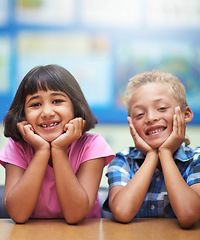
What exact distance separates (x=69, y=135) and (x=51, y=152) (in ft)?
0.28

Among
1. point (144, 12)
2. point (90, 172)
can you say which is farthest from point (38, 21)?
point (90, 172)

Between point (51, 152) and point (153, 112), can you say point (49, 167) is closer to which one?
point (51, 152)

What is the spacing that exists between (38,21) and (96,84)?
651 millimetres

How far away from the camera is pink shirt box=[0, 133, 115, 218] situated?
44.0 inches

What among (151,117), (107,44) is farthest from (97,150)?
(107,44)

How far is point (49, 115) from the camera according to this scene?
108 centimetres

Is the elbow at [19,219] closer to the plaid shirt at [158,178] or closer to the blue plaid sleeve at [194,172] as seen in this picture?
the plaid shirt at [158,178]

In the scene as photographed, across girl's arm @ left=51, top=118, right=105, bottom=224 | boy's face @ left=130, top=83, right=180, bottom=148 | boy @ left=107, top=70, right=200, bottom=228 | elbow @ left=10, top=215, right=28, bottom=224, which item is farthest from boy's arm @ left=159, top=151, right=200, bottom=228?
elbow @ left=10, top=215, right=28, bottom=224

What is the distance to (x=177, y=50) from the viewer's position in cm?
242

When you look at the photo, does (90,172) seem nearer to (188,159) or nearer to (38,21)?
(188,159)

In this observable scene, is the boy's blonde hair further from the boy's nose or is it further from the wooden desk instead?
the wooden desk

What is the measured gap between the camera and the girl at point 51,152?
3.22ft

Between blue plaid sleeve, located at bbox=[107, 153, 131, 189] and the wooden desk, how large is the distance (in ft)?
0.66

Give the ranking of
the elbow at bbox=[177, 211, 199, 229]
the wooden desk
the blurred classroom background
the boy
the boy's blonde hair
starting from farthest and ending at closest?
the blurred classroom background → the boy's blonde hair → the boy → the elbow at bbox=[177, 211, 199, 229] → the wooden desk
